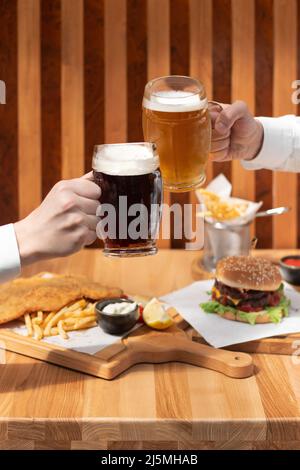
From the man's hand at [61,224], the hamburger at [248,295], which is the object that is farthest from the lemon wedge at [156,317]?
the man's hand at [61,224]

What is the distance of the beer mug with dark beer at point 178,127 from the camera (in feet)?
5.80

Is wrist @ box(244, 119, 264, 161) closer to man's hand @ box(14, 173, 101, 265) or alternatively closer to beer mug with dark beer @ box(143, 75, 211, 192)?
beer mug with dark beer @ box(143, 75, 211, 192)

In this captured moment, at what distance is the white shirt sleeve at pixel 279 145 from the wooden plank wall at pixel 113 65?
0.61m

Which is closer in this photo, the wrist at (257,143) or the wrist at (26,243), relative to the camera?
the wrist at (26,243)

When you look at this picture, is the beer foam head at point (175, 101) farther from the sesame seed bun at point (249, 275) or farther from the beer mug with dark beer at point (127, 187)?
the sesame seed bun at point (249, 275)

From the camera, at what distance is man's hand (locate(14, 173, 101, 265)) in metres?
1.62

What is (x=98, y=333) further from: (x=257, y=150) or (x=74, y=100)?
(x=74, y=100)

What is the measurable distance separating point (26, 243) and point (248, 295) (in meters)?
0.83

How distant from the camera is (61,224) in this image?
162 centimetres

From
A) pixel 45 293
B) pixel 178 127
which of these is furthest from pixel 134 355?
pixel 178 127

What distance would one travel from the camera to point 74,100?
3129 mm

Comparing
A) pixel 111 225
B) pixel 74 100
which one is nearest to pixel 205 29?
pixel 74 100

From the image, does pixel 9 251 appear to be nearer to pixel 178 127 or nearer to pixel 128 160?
pixel 128 160

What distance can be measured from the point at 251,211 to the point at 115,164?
4.05 ft
